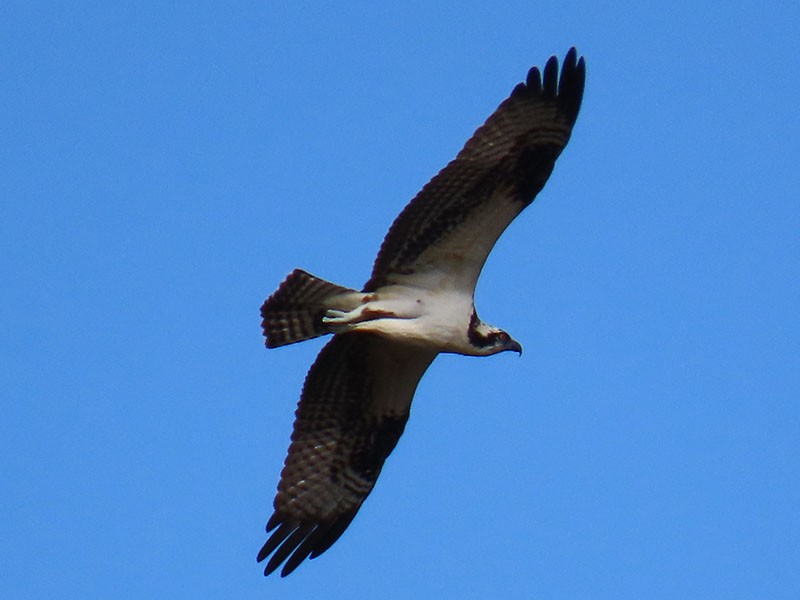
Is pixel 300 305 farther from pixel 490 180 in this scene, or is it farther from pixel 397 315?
pixel 490 180

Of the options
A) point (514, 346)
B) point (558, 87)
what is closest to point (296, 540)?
point (514, 346)

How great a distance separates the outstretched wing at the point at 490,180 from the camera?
1190cm

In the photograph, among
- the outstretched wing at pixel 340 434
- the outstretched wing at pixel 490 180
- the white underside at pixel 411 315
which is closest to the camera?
the outstretched wing at pixel 490 180

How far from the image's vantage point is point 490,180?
39.0 feet

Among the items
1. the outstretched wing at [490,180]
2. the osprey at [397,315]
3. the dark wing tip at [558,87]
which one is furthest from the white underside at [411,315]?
the dark wing tip at [558,87]

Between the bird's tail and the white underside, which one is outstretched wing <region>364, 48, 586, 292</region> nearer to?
the white underside

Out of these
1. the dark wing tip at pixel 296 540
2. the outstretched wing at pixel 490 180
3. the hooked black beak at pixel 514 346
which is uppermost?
the outstretched wing at pixel 490 180

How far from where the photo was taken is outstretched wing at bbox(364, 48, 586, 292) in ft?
39.0

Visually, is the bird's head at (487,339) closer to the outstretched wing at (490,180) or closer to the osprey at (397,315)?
the osprey at (397,315)

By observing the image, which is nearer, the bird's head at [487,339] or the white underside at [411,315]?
the white underside at [411,315]

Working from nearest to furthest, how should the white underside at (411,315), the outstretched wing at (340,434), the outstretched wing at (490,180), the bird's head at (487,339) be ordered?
the outstretched wing at (490,180) → the white underside at (411,315) → the bird's head at (487,339) → the outstretched wing at (340,434)

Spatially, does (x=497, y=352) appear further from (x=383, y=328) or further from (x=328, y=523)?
(x=328, y=523)

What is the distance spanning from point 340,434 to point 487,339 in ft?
4.44

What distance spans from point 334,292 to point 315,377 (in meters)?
0.76
